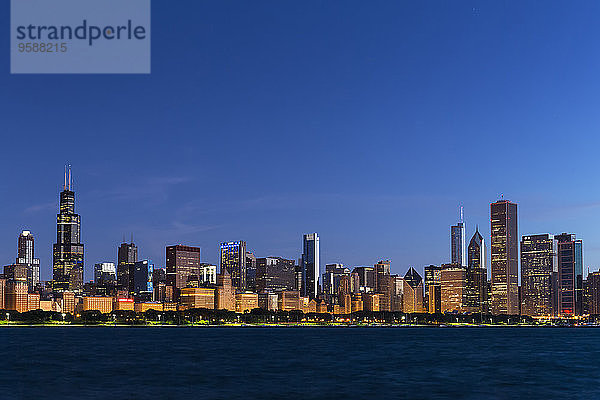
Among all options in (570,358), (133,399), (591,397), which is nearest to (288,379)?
(133,399)

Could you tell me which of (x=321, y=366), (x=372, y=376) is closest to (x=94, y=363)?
(x=321, y=366)

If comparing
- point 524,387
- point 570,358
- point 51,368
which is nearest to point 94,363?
point 51,368

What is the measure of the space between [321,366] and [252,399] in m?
35.9

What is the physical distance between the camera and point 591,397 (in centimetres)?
6856

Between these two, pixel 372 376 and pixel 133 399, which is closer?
pixel 133 399

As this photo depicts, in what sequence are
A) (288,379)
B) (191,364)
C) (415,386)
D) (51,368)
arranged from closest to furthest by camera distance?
(415,386)
(288,379)
(51,368)
(191,364)

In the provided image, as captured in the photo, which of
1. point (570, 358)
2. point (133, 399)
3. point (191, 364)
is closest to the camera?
point (133, 399)

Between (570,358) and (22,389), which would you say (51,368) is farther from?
(570,358)

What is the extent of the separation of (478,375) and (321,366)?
20927 millimetres

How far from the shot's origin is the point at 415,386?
244 feet

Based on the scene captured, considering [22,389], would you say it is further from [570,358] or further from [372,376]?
[570,358]

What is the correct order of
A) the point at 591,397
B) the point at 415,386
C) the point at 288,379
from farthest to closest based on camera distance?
1. the point at 288,379
2. the point at 415,386
3. the point at 591,397

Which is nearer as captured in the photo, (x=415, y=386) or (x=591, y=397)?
(x=591, y=397)

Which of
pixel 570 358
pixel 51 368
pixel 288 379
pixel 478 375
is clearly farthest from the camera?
pixel 570 358
